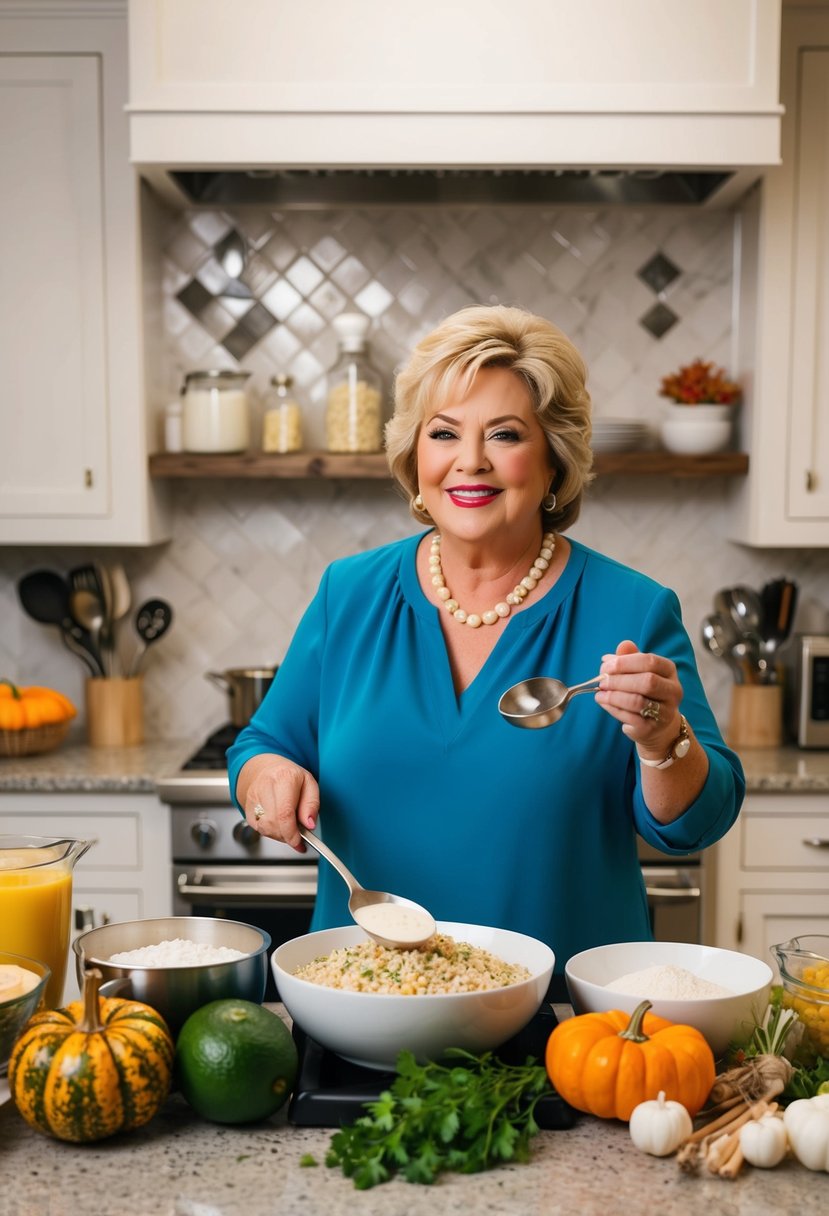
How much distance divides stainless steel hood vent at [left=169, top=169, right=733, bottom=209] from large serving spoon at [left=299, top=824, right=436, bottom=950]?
6.77 feet

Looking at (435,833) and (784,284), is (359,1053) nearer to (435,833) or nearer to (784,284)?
(435,833)

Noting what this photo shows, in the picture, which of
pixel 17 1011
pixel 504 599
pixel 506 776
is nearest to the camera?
pixel 17 1011

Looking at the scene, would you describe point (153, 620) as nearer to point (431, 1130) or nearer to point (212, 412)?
point (212, 412)

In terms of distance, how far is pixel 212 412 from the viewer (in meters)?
3.04

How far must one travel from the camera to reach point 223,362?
326cm

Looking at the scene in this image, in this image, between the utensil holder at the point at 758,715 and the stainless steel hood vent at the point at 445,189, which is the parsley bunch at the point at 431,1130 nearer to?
the utensil holder at the point at 758,715

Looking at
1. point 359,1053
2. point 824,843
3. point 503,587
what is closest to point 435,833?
point 503,587

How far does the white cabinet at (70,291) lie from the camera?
285cm

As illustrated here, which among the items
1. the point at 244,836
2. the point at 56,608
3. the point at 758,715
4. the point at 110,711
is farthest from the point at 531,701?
the point at 56,608

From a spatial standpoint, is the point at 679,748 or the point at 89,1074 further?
the point at 679,748

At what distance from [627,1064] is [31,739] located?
7.19 feet

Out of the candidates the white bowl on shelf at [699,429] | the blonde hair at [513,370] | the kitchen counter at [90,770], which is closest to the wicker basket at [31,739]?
the kitchen counter at [90,770]

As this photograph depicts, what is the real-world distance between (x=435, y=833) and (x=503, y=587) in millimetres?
378

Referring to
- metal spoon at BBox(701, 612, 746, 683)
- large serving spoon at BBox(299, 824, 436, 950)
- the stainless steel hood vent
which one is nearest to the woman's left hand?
large serving spoon at BBox(299, 824, 436, 950)
